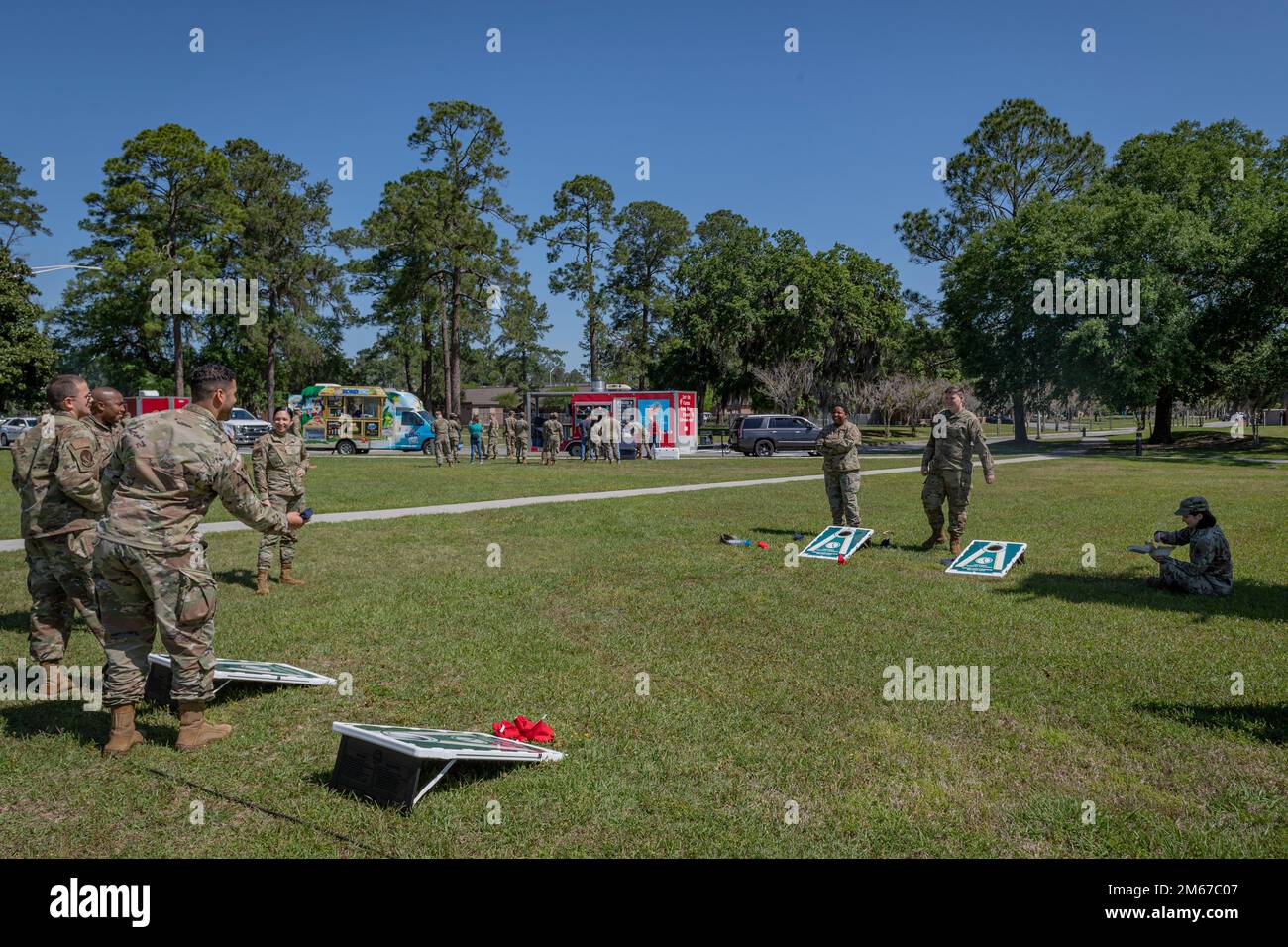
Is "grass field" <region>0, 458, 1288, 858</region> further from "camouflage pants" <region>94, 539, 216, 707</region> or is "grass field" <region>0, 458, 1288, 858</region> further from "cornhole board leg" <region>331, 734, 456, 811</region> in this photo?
"camouflage pants" <region>94, 539, 216, 707</region>

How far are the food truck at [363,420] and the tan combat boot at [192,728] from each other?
36663 millimetres

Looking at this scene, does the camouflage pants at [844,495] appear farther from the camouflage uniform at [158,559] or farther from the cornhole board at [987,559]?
the camouflage uniform at [158,559]

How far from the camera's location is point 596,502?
57.2 feet

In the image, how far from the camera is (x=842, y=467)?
40.3 feet

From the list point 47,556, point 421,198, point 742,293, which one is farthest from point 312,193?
point 47,556

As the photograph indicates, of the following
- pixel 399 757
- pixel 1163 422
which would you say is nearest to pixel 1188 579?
pixel 399 757

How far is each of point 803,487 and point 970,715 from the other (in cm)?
1604

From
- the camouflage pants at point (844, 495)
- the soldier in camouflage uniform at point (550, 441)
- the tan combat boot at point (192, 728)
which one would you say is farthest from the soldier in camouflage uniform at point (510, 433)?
the tan combat boot at point (192, 728)

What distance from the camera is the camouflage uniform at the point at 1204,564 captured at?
8.62 m

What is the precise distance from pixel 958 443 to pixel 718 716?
753 centimetres

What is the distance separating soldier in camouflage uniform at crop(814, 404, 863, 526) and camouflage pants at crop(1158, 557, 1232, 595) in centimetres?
416

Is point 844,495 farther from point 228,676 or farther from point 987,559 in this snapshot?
point 228,676
